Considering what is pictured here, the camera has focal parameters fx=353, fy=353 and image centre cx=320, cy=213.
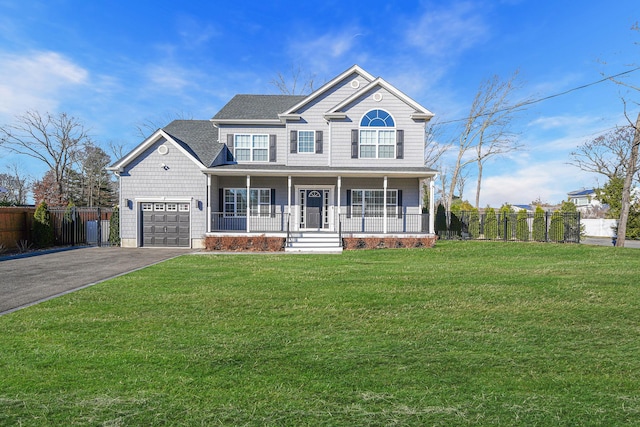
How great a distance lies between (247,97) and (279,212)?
734 centimetres

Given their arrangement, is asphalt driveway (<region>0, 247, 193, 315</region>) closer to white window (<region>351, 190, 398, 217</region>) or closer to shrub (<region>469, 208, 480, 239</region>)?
white window (<region>351, 190, 398, 217</region>)

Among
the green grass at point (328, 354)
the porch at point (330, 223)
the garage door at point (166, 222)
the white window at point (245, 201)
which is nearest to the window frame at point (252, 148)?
the white window at point (245, 201)

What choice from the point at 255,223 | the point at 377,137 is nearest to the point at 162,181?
the point at 255,223

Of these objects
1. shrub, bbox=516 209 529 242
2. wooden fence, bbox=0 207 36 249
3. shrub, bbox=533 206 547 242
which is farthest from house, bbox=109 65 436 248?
shrub, bbox=533 206 547 242

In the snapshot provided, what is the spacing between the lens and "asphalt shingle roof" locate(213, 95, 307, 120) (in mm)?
17953

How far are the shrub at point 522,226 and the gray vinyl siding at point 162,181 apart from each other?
17.4 m

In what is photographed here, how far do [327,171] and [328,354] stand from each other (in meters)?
12.5

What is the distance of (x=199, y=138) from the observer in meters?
18.7

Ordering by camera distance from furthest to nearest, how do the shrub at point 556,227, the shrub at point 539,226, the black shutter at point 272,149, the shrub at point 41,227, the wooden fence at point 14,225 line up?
1. the shrub at point 539,226
2. the shrub at point 556,227
3. the black shutter at point 272,149
4. the shrub at point 41,227
5. the wooden fence at point 14,225

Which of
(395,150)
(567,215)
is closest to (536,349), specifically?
(395,150)

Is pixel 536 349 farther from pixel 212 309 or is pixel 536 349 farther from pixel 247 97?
pixel 247 97

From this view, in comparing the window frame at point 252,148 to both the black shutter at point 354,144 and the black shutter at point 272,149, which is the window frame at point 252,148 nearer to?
the black shutter at point 272,149

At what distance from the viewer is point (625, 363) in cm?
388

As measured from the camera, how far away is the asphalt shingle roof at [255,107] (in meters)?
18.0
